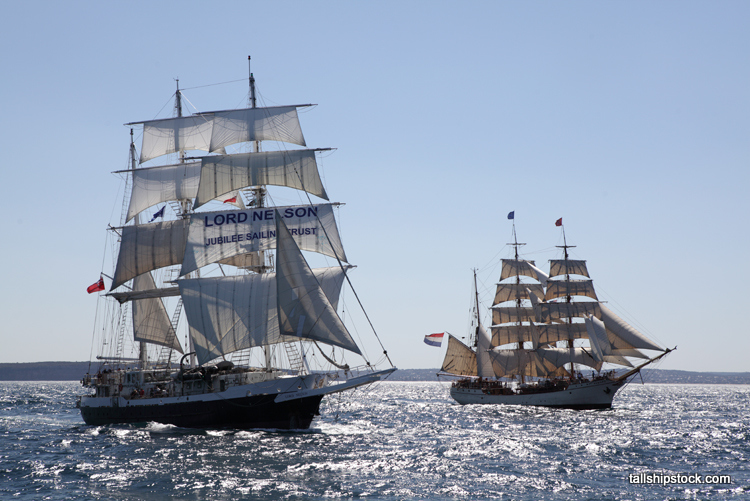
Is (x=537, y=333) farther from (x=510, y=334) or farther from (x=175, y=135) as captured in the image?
(x=175, y=135)

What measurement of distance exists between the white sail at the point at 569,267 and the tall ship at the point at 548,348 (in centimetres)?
13

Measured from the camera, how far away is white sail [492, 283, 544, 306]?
94625mm

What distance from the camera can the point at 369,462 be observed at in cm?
3484

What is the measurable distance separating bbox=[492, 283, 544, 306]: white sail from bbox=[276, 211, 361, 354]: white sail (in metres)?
54.1

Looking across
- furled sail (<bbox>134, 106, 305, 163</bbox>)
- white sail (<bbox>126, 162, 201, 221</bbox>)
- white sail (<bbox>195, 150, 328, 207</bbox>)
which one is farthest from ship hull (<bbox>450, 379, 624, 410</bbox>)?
white sail (<bbox>126, 162, 201, 221</bbox>)

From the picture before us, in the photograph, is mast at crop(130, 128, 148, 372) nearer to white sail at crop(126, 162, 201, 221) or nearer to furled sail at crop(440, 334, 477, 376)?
white sail at crop(126, 162, 201, 221)

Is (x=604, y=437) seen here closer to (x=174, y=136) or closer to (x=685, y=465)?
(x=685, y=465)

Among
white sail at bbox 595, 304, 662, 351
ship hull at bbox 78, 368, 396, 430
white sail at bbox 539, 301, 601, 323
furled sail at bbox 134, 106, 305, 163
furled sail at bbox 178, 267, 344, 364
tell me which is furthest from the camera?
white sail at bbox 539, 301, 601, 323

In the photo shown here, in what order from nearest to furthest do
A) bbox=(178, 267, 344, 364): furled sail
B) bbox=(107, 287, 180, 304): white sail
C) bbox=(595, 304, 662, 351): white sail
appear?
1. bbox=(178, 267, 344, 364): furled sail
2. bbox=(107, 287, 180, 304): white sail
3. bbox=(595, 304, 662, 351): white sail

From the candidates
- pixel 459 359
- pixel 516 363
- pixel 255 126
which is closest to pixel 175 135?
pixel 255 126

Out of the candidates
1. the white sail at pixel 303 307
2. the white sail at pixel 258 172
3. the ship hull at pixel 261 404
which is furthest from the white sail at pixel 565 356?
the white sail at pixel 303 307

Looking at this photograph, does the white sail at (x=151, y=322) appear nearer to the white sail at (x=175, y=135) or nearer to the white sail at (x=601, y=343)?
the white sail at (x=175, y=135)

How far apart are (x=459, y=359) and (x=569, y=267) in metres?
20.6

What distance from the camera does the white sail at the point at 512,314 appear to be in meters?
94.4
